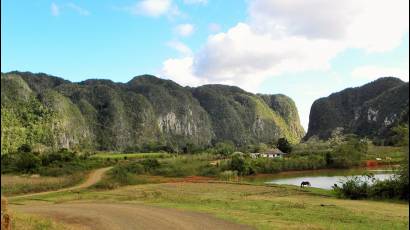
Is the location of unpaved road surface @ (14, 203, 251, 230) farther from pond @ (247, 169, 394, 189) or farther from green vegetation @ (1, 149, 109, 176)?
green vegetation @ (1, 149, 109, 176)

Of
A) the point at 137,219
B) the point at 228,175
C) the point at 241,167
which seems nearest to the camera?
the point at 137,219

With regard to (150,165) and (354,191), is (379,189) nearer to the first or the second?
(354,191)

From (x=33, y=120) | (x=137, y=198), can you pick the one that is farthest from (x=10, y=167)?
A: (x=33, y=120)

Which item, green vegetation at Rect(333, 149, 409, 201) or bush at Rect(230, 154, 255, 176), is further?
bush at Rect(230, 154, 255, 176)

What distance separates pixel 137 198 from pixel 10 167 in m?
29.6

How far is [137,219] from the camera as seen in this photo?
53.5 feet

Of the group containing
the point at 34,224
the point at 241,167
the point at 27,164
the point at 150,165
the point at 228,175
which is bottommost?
the point at 34,224

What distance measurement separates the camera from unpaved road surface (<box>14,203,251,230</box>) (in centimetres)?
1488

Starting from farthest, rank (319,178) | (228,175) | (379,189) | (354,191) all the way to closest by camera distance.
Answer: (319,178) < (228,175) < (354,191) < (379,189)

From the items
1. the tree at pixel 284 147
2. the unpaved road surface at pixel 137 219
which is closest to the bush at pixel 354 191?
the unpaved road surface at pixel 137 219

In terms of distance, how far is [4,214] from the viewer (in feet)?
28.9

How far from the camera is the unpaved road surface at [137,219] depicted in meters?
14.9

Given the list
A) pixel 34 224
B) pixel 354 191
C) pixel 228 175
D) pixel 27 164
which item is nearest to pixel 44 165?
pixel 27 164

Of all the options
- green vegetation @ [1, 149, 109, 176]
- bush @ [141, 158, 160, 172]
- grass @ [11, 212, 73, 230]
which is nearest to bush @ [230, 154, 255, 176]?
bush @ [141, 158, 160, 172]
